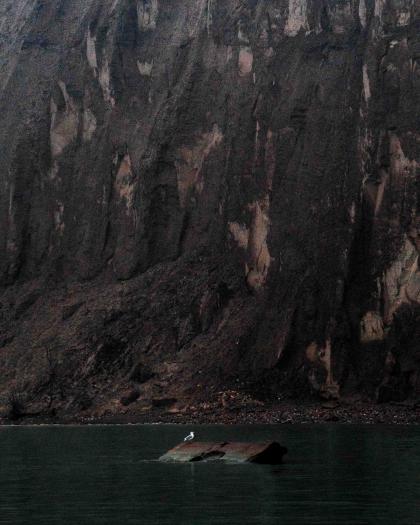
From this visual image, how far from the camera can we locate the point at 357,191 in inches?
3396

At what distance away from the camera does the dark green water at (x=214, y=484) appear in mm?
33062

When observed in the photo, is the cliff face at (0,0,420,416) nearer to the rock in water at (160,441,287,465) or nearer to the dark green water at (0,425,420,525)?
the dark green water at (0,425,420,525)

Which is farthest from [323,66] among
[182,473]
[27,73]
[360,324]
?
[182,473]

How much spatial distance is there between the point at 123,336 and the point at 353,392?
62.1 ft

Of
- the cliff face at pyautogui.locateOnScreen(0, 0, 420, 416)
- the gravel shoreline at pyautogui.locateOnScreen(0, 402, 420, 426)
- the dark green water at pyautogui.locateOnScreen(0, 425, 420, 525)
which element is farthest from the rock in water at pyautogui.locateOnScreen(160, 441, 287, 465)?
the cliff face at pyautogui.locateOnScreen(0, 0, 420, 416)

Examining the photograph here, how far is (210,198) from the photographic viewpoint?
9975 centimetres

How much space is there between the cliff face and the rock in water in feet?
103

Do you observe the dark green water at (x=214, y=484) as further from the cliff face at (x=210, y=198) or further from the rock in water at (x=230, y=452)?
the cliff face at (x=210, y=198)

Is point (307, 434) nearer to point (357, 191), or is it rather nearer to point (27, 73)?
point (357, 191)

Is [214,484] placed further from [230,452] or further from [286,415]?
[286,415]

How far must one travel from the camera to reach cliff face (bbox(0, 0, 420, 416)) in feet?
277

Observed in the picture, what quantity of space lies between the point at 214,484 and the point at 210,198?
2382 inches

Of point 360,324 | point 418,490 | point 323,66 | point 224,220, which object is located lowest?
point 418,490

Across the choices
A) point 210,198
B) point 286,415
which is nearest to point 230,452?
point 286,415
